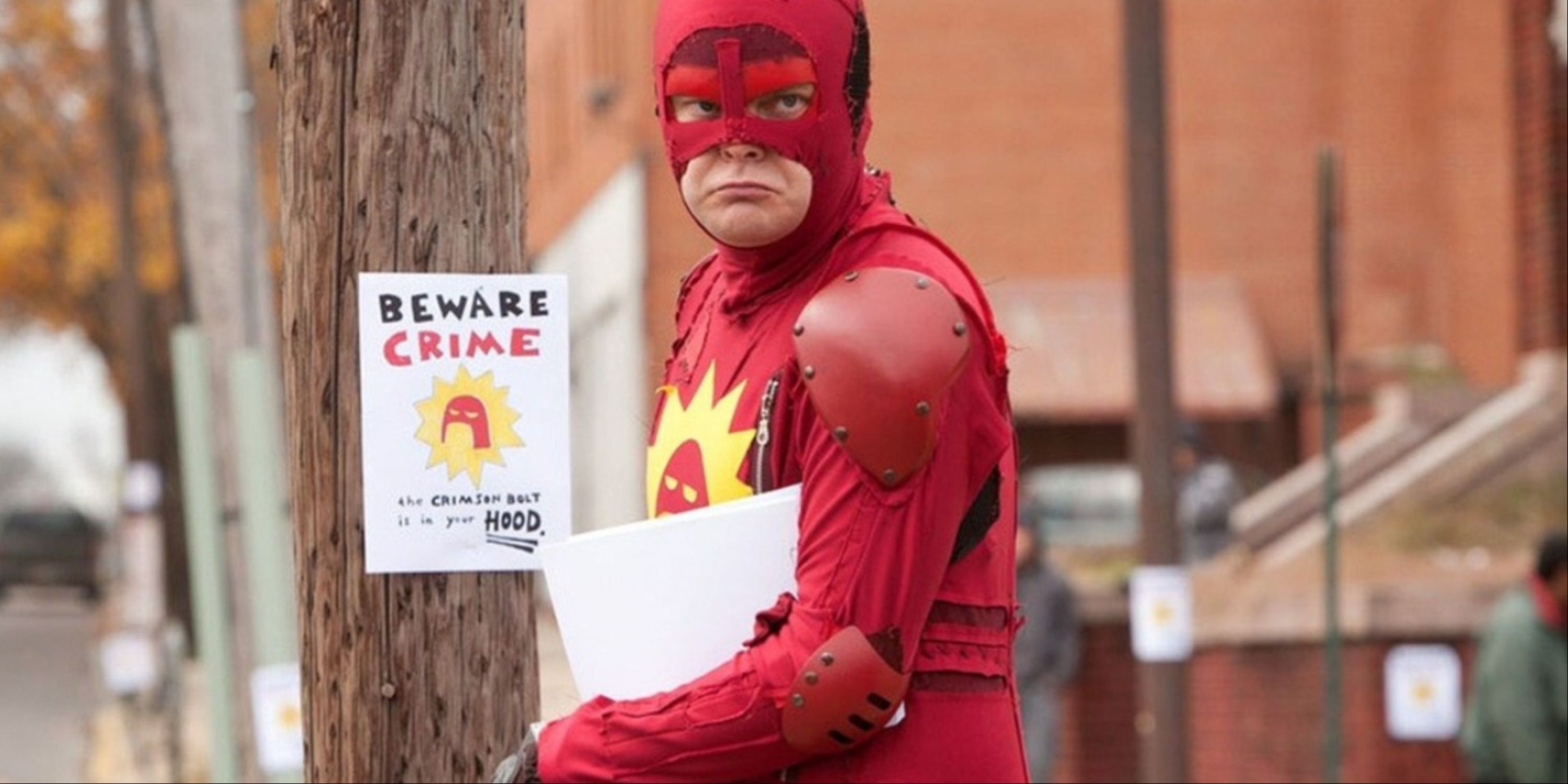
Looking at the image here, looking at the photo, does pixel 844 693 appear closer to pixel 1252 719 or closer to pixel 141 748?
pixel 1252 719

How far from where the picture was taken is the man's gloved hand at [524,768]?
4219 mm

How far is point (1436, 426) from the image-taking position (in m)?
23.4

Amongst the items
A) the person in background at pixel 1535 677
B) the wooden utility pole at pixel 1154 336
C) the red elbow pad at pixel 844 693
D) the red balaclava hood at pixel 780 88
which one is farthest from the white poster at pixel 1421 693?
the red elbow pad at pixel 844 693

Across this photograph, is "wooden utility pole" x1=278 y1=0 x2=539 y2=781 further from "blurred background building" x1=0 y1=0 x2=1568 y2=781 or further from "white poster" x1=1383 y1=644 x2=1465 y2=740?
"blurred background building" x1=0 y1=0 x2=1568 y2=781

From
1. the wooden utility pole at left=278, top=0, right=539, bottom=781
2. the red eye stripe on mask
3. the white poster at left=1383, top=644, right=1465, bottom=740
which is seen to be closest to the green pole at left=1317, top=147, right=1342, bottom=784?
the white poster at left=1383, top=644, right=1465, bottom=740

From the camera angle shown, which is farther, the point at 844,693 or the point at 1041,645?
the point at 1041,645

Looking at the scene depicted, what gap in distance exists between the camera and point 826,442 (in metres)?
4.05

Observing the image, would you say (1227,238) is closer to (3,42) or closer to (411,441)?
(3,42)

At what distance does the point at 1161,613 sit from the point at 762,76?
10747 millimetres

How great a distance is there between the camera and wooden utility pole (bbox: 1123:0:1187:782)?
49.3 ft

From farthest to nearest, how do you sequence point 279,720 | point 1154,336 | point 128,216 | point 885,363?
point 128,216 → point 1154,336 → point 279,720 → point 885,363

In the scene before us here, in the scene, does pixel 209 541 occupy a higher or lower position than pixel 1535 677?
higher

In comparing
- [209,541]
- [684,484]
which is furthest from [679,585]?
[209,541]

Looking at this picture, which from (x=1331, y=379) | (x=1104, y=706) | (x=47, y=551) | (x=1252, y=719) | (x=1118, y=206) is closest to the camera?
(x=1331, y=379)
